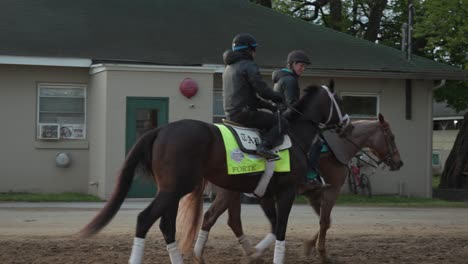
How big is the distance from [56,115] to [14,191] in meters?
2.27

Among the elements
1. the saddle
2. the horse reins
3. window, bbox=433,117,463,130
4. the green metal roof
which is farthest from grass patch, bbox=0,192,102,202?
window, bbox=433,117,463,130

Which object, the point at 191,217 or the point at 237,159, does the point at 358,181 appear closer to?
the point at 191,217

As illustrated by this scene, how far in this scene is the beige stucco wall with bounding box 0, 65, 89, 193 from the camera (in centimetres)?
1972

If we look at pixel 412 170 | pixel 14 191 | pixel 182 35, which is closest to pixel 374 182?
pixel 412 170

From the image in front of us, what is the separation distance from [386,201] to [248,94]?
12847 mm

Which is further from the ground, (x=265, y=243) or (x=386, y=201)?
(x=265, y=243)

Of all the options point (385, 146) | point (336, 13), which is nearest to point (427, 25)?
point (336, 13)

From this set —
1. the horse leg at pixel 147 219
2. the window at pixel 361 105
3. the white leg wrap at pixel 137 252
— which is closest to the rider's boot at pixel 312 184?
the horse leg at pixel 147 219

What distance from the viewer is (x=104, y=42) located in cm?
2103

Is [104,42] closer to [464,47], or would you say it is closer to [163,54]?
[163,54]

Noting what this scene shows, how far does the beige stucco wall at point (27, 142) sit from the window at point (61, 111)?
166 mm

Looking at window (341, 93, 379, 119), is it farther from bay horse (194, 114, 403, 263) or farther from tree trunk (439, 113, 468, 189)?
bay horse (194, 114, 403, 263)

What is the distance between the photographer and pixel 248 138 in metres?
8.76

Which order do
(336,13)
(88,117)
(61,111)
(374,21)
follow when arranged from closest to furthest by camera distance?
(61,111), (88,117), (336,13), (374,21)
